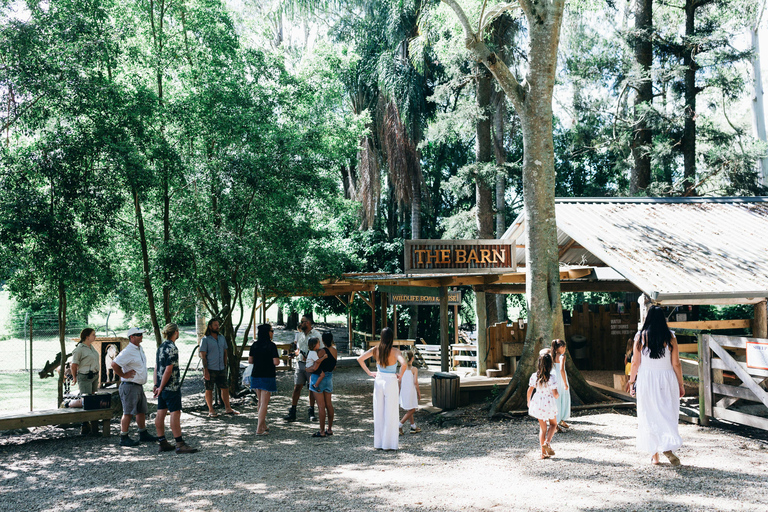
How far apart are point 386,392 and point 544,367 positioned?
1.89 metres

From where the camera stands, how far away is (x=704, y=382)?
8211 mm

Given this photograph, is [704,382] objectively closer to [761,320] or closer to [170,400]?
[761,320]

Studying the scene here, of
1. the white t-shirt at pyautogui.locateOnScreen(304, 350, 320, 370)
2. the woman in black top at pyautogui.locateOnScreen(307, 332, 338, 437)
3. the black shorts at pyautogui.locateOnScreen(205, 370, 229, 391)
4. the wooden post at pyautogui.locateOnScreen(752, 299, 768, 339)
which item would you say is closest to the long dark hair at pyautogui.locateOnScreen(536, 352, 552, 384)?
the woman in black top at pyautogui.locateOnScreen(307, 332, 338, 437)

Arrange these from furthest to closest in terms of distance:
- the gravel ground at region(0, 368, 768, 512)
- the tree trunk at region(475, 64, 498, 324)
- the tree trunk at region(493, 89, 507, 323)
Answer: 1. the tree trunk at region(493, 89, 507, 323)
2. the tree trunk at region(475, 64, 498, 324)
3. the gravel ground at region(0, 368, 768, 512)

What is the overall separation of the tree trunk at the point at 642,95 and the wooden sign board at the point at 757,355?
10658 mm

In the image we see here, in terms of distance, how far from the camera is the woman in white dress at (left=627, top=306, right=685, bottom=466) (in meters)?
6.12

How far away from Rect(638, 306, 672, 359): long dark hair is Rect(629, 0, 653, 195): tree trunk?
12.2 m

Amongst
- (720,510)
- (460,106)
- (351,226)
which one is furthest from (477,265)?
(351,226)

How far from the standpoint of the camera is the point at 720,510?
196 inches

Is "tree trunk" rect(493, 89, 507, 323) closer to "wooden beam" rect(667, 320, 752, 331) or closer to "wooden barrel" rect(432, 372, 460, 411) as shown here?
"wooden barrel" rect(432, 372, 460, 411)

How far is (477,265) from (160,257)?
553cm

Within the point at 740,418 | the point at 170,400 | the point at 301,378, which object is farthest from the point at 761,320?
the point at 170,400

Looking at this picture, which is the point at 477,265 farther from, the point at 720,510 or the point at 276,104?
the point at 720,510

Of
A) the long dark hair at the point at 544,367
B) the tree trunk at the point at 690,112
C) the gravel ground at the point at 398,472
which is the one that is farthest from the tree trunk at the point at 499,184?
the long dark hair at the point at 544,367
